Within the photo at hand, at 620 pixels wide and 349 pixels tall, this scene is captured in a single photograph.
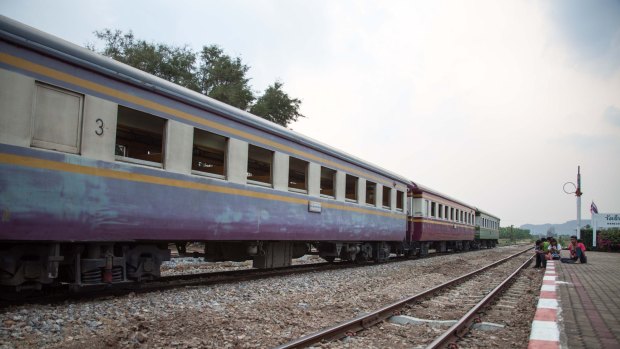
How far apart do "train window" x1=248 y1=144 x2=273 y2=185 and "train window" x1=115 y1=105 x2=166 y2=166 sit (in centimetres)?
194

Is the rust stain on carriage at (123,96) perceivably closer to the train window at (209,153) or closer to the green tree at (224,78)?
the train window at (209,153)

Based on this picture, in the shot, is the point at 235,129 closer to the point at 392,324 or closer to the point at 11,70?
the point at 11,70

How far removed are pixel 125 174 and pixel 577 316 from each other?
Answer: 250 inches

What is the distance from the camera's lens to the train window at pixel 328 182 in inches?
409

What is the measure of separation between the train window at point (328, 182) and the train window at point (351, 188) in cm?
75

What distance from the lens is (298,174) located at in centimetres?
950

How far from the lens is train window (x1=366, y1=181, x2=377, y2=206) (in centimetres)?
1259

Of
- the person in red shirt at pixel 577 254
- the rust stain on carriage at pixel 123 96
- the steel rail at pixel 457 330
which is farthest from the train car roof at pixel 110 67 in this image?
the person in red shirt at pixel 577 254

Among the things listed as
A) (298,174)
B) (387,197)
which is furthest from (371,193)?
(298,174)

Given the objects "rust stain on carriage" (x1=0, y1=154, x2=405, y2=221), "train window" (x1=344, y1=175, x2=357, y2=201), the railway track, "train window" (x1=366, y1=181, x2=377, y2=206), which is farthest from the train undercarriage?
"train window" (x1=366, y1=181, x2=377, y2=206)

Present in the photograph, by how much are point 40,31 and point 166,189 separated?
2.50 m

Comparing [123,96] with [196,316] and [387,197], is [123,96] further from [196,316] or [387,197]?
[387,197]

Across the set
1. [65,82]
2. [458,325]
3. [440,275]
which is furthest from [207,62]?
[458,325]

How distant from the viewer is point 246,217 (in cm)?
763
